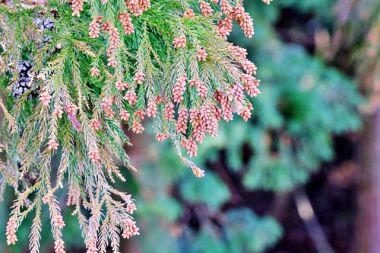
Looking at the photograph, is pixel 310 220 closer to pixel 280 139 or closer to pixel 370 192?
pixel 370 192

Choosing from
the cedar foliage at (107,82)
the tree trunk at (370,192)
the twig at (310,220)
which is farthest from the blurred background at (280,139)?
the cedar foliage at (107,82)

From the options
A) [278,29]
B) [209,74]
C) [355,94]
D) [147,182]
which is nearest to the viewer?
[209,74]

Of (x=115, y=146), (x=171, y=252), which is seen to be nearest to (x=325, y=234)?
(x=171, y=252)

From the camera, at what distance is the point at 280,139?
492 cm

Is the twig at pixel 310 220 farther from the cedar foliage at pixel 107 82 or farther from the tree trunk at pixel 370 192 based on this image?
the cedar foliage at pixel 107 82

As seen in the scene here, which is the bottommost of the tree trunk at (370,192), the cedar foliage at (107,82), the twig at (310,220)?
the twig at (310,220)

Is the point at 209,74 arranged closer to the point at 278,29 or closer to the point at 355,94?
the point at 355,94

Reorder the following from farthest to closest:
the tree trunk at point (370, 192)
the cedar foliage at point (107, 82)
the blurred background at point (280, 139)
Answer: the tree trunk at point (370, 192) < the blurred background at point (280, 139) < the cedar foliage at point (107, 82)

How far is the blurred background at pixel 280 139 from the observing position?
3.96m

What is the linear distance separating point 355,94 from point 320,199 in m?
1.91

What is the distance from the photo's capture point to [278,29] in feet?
17.7

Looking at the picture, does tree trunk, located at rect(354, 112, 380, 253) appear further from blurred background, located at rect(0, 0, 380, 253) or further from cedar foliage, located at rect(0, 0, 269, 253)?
cedar foliage, located at rect(0, 0, 269, 253)

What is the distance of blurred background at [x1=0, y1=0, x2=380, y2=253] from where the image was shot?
396 cm

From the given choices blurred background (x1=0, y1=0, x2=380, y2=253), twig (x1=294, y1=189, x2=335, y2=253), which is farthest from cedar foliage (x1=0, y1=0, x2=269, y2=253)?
twig (x1=294, y1=189, x2=335, y2=253)
